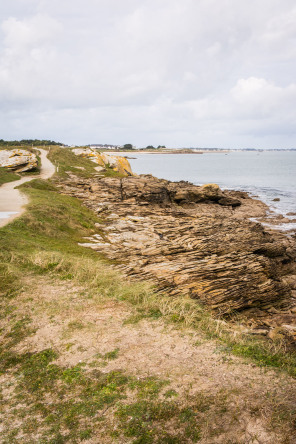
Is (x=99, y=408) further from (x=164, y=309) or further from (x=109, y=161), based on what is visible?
(x=109, y=161)

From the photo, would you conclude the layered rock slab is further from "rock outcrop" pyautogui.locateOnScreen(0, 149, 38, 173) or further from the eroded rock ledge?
"rock outcrop" pyautogui.locateOnScreen(0, 149, 38, 173)

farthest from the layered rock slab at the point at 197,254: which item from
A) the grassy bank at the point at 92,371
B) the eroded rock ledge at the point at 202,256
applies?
the grassy bank at the point at 92,371

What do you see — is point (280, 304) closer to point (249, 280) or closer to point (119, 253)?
point (249, 280)

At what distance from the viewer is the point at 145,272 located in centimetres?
1345

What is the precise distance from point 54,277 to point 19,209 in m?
10.7

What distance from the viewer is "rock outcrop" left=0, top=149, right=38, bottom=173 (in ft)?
127

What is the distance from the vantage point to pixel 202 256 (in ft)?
52.4

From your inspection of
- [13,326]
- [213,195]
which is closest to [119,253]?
[13,326]

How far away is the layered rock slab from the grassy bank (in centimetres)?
231

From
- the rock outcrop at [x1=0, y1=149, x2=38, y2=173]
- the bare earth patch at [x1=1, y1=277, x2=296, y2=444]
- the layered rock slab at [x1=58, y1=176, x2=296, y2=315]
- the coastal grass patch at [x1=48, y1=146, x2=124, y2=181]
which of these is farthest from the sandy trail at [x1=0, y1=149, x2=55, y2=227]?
the coastal grass patch at [x1=48, y1=146, x2=124, y2=181]

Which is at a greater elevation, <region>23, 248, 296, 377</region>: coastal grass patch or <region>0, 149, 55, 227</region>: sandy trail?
<region>0, 149, 55, 227</region>: sandy trail

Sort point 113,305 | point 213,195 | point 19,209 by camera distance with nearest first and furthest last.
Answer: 1. point 113,305
2. point 19,209
3. point 213,195

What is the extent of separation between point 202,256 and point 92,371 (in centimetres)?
1046

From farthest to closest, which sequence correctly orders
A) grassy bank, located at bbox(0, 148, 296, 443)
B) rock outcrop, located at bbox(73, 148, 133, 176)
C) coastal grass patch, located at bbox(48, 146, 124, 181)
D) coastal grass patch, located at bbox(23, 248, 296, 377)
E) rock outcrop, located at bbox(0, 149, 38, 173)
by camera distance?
1. rock outcrop, located at bbox(73, 148, 133, 176)
2. coastal grass patch, located at bbox(48, 146, 124, 181)
3. rock outcrop, located at bbox(0, 149, 38, 173)
4. coastal grass patch, located at bbox(23, 248, 296, 377)
5. grassy bank, located at bbox(0, 148, 296, 443)
